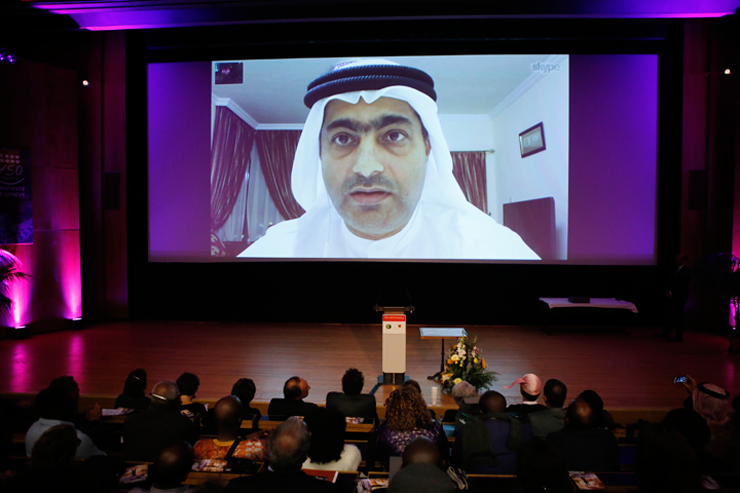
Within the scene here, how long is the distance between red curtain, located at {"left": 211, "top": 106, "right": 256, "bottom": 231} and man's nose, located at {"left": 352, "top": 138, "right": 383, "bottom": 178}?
1729mm

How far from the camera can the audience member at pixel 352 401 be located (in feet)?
10.6

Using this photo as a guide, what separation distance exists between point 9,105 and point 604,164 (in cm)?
875

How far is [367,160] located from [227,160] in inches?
88.7

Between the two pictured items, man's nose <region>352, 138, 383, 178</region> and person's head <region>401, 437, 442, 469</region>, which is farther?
man's nose <region>352, 138, 383, 178</region>

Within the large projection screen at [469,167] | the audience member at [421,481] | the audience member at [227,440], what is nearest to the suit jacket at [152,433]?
the audience member at [227,440]

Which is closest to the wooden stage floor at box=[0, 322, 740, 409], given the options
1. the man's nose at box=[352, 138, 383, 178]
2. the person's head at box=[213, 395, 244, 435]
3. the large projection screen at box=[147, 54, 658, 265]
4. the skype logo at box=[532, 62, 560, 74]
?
the large projection screen at box=[147, 54, 658, 265]

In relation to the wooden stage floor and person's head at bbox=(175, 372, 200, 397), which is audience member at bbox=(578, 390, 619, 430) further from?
person's head at bbox=(175, 372, 200, 397)

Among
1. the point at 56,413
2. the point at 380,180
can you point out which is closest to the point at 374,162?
the point at 380,180

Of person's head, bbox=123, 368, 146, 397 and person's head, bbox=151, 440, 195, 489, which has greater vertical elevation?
person's head, bbox=151, 440, 195, 489

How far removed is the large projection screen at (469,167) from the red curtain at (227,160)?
0.02 m

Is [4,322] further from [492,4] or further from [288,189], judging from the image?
[492,4]

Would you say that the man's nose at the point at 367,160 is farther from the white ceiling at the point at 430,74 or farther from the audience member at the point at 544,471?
the audience member at the point at 544,471

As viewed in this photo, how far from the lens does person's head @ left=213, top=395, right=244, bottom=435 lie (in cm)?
236

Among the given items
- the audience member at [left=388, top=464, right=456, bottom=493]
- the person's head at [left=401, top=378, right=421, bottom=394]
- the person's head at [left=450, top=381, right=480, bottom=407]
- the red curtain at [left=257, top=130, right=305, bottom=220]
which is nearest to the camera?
the audience member at [left=388, top=464, right=456, bottom=493]
